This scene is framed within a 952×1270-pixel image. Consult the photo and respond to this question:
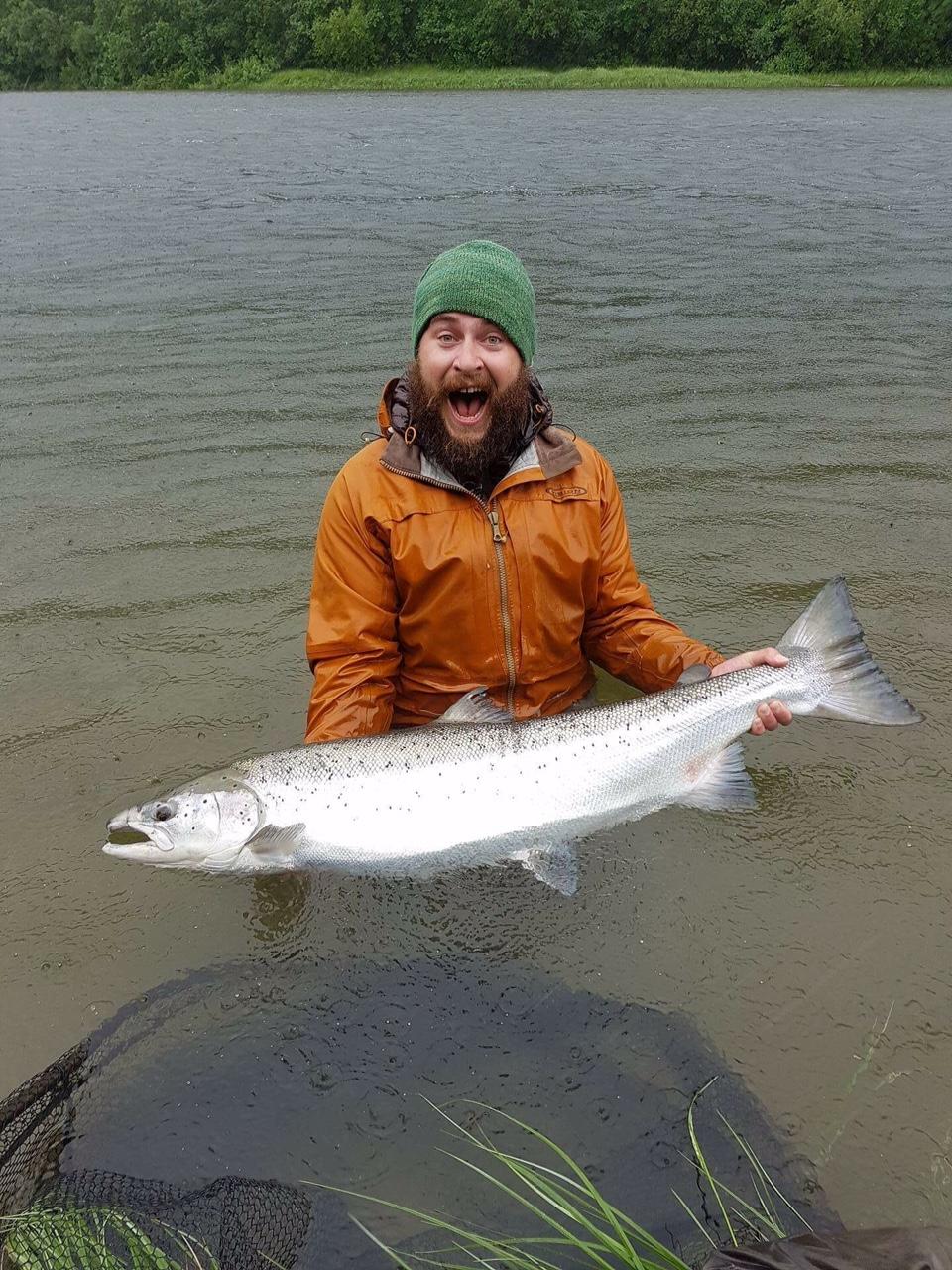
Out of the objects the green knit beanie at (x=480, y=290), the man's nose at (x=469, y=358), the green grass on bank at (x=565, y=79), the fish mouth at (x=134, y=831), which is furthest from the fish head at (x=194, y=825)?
the green grass on bank at (x=565, y=79)

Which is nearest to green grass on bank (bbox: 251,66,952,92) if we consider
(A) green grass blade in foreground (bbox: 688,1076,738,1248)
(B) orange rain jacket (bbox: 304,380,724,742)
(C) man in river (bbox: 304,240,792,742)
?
(C) man in river (bbox: 304,240,792,742)

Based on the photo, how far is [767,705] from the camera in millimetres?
3842

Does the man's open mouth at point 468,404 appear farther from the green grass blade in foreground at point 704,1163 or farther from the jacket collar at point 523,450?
the green grass blade in foreground at point 704,1163

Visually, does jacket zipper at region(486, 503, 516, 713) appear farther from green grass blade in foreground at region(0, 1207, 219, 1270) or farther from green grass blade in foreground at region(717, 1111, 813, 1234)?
green grass blade in foreground at region(0, 1207, 219, 1270)

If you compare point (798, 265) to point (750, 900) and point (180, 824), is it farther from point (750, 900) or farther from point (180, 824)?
point (180, 824)

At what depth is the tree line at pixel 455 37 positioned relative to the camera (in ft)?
189

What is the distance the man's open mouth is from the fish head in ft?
5.58

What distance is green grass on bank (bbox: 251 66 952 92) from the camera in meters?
51.4

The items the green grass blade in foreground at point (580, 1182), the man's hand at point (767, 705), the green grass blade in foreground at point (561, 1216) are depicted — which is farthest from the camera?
the man's hand at point (767, 705)

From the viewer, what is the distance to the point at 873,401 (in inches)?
353

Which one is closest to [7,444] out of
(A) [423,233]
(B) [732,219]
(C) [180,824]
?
(C) [180,824]

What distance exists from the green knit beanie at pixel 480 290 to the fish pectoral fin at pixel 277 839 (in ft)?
6.78

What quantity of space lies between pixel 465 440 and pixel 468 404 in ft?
0.67

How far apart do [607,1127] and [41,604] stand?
456cm
